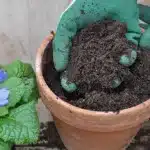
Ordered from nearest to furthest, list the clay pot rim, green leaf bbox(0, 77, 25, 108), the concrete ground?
the clay pot rim → green leaf bbox(0, 77, 25, 108) → the concrete ground

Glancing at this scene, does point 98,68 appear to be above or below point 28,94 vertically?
above

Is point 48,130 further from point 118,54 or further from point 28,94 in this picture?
point 118,54

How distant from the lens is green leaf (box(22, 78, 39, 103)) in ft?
4.84

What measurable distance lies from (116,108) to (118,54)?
16 centimetres

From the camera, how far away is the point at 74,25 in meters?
1.39

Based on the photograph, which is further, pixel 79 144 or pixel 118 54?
pixel 79 144

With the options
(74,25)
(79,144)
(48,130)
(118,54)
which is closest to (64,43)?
(74,25)

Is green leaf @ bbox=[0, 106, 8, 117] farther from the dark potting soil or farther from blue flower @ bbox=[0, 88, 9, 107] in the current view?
the dark potting soil

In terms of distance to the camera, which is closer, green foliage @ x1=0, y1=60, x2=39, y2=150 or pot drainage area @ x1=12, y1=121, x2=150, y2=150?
green foliage @ x1=0, y1=60, x2=39, y2=150

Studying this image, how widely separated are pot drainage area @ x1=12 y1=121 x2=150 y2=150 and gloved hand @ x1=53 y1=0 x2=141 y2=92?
1.35 feet

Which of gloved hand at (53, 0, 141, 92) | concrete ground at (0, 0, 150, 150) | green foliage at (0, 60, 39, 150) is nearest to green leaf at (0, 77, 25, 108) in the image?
green foliage at (0, 60, 39, 150)

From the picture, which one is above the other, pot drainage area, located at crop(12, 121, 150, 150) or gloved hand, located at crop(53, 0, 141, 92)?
gloved hand, located at crop(53, 0, 141, 92)

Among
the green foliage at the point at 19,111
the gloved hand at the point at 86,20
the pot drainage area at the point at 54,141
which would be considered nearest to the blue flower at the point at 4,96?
the green foliage at the point at 19,111

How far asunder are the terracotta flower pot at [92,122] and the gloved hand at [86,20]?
0.26ft
